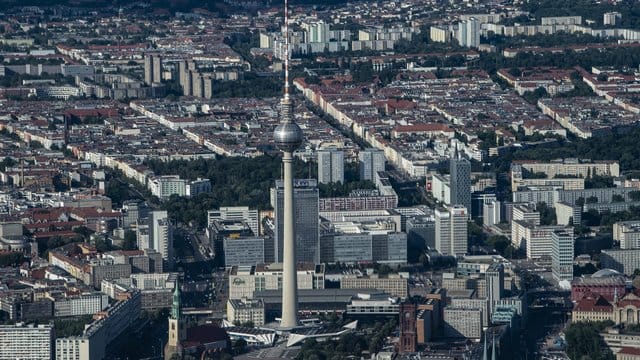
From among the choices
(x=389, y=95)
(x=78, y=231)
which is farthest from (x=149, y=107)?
(x=78, y=231)

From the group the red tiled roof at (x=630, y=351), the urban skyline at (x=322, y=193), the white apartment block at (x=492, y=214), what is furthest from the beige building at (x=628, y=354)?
the white apartment block at (x=492, y=214)

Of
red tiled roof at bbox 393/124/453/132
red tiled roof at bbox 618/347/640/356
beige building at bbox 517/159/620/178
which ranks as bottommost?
red tiled roof at bbox 393/124/453/132

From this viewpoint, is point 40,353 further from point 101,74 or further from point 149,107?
point 101,74

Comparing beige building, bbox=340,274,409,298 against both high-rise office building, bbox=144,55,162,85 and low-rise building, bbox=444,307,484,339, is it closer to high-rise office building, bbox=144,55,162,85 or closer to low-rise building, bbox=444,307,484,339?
low-rise building, bbox=444,307,484,339

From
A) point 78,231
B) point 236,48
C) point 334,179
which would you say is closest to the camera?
point 78,231

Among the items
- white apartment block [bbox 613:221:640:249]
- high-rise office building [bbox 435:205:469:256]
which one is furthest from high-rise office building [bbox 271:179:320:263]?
white apartment block [bbox 613:221:640:249]

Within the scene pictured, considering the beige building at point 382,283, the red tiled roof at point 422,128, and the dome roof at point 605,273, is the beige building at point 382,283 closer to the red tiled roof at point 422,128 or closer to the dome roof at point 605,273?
the dome roof at point 605,273

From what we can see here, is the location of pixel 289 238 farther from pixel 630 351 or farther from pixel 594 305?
pixel 630 351
